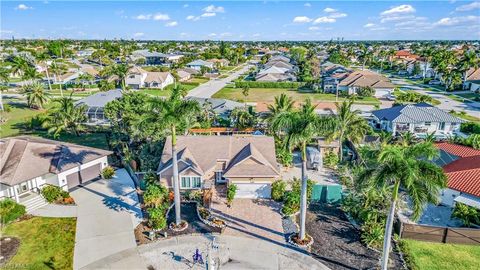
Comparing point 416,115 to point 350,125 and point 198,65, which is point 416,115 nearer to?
point 350,125

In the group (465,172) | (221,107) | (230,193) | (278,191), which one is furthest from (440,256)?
(221,107)

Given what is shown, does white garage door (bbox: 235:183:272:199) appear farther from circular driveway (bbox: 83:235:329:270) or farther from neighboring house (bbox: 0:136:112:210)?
neighboring house (bbox: 0:136:112:210)

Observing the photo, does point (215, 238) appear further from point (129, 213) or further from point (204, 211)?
point (129, 213)

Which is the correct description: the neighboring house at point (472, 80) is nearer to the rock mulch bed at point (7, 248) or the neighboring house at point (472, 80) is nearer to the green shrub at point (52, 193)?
the green shrub at point (52, 193)

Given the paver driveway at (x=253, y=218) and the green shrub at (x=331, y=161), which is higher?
the green shrub at (x=331, y=161)

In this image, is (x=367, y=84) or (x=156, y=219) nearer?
(x=156, y=219)

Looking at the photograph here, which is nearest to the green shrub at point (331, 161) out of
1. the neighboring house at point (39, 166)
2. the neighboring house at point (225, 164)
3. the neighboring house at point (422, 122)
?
the neighboring house at point (225, 164)
